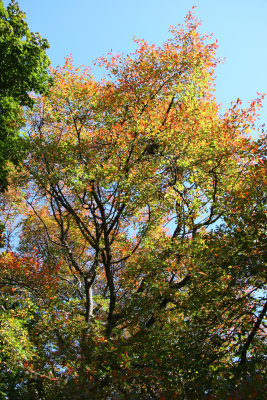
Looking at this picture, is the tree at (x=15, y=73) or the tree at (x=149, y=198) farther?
the tree at (x=15, y=73)

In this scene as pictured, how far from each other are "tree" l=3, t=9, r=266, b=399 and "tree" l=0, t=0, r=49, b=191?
0.79 meters

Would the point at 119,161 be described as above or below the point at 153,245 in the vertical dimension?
above

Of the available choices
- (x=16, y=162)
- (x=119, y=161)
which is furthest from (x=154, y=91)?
(x=16, y=162)

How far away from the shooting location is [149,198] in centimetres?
1192

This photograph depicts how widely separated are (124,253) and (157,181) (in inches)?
258

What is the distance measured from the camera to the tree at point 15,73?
12219mm

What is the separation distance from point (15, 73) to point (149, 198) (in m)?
7.49

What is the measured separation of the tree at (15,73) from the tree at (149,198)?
31.1 inches

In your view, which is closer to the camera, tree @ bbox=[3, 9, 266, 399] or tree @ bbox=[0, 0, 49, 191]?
tree @ bbox=[3, 9, 266, 399]

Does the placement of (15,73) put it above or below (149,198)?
above

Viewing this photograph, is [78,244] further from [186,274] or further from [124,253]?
[186,274]

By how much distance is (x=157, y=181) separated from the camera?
12.1 meters

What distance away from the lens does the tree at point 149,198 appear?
23.2 ft

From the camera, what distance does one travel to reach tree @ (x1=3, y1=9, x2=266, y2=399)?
708 centimetres
